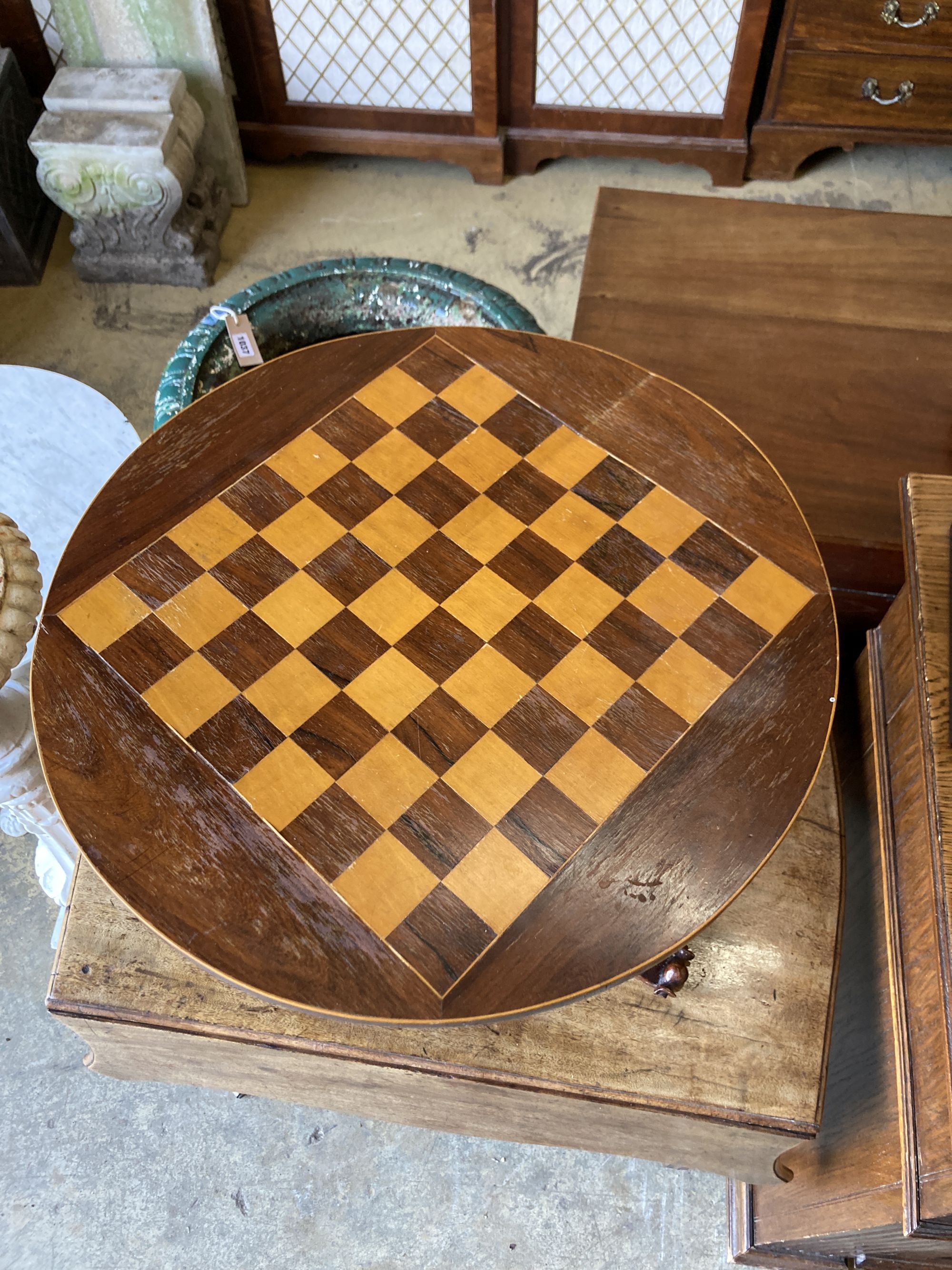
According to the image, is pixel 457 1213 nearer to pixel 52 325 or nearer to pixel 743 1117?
pixel 743 1117

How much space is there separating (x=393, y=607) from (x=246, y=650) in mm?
199

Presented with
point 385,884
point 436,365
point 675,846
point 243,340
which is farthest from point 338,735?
point 243,340

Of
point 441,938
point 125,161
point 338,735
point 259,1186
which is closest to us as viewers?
point 441,938

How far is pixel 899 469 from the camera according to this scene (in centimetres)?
185

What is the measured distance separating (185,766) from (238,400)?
615 mm

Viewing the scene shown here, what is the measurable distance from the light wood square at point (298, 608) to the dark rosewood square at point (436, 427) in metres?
0.29

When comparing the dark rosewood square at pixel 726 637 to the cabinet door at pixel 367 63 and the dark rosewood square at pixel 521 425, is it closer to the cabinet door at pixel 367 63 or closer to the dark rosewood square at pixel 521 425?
the dark rosewood square at pixel 521 425

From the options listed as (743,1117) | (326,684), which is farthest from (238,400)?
(743,1117)

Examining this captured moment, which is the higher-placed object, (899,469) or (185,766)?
(185,766)

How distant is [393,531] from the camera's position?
54.5 inches

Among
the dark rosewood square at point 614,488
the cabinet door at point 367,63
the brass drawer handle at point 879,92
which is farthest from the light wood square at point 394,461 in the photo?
the brass drawer handle at point 879,92

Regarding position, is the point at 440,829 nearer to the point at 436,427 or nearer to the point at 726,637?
the point at 726,637

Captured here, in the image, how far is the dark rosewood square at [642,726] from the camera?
1206 mm

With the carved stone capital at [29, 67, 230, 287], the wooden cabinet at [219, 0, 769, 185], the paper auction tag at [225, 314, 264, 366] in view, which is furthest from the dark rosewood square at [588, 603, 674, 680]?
the wooden cabinet at [219, 0, 769, 185]
